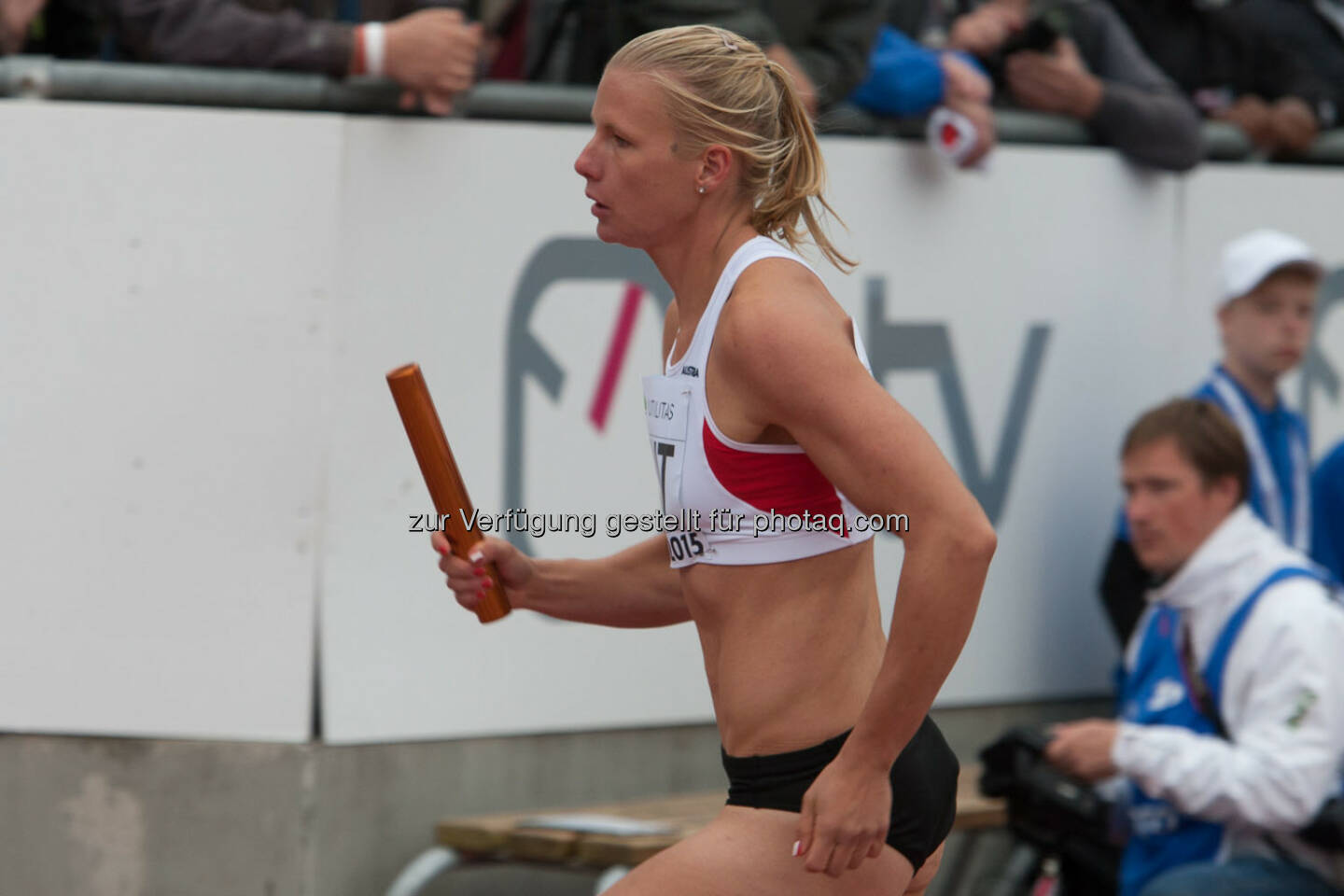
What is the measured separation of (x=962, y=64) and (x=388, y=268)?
1866 mm

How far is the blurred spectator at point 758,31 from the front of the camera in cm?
477

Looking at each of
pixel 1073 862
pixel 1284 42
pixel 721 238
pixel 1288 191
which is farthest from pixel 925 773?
pixel 1284 42

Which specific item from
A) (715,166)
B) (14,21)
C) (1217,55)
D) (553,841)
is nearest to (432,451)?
(715,166)

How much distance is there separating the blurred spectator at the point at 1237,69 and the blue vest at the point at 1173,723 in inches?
94.7

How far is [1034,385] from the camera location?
5344mm

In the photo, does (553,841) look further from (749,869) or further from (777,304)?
(777,304)

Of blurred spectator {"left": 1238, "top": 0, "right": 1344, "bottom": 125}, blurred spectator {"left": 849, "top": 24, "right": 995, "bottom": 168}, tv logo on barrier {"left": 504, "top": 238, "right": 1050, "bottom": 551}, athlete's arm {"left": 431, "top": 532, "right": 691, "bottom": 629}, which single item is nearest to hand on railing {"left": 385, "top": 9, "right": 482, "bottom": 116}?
tv logo on barrier {"left": 504, "top": 238, "right": 1050, "bottom": 551}

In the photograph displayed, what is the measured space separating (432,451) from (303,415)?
5.22 feet

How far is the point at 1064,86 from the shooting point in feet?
18.1

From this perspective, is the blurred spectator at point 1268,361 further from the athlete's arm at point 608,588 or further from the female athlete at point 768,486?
the female athlete at point 768,486

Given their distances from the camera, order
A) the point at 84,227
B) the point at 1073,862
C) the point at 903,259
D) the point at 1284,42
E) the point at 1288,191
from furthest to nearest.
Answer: the point at 1284,42
the point at 1288,191
the point at 903,259
the point at 1073,862
the point at 84,227

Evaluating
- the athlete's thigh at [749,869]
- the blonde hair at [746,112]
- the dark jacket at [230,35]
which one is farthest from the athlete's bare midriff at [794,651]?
the dark jacket at [230,35]

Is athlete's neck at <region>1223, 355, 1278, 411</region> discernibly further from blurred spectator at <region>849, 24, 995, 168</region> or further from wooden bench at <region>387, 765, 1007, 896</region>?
wooden bench at <region>387, 765, 1007, 896</region>

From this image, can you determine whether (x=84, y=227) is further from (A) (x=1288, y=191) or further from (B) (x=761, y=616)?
(A) (x=1288, y=191)
